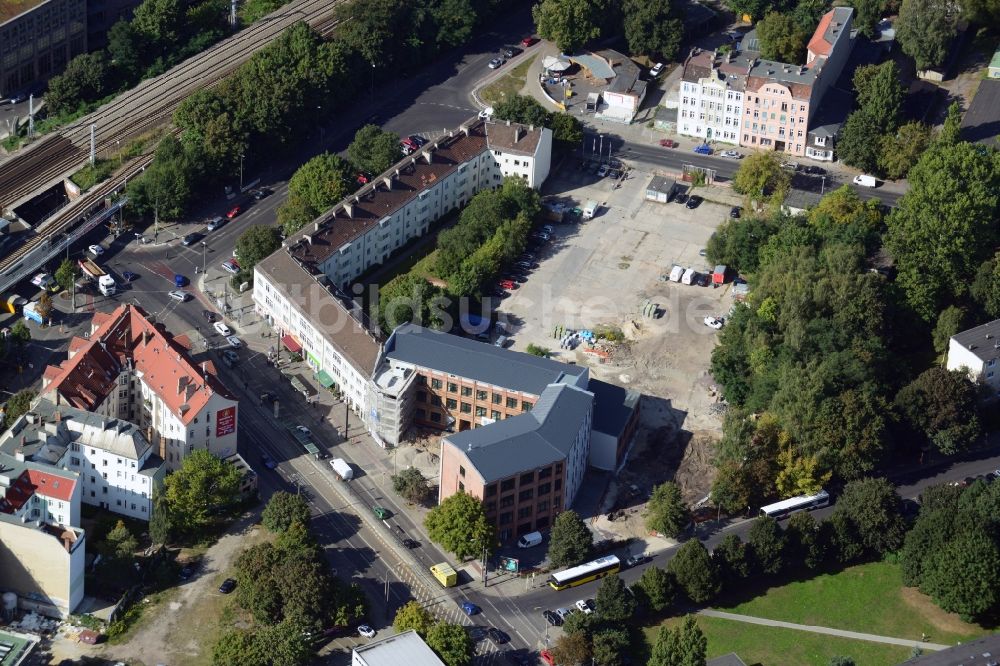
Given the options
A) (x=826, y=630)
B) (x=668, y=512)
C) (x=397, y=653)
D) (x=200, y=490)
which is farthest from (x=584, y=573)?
(x=200, y=490)

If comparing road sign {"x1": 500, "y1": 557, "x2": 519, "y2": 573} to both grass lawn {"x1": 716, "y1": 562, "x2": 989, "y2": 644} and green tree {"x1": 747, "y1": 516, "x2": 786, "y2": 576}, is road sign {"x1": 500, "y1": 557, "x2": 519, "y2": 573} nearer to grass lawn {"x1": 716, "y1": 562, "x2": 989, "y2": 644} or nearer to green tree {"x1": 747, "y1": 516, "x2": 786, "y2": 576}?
grass lawn {"x1": 716, "y1": 562, "x2": 989, "y2": 644}

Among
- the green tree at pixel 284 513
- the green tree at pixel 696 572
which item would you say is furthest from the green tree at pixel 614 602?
the green tree at pixel 284 513

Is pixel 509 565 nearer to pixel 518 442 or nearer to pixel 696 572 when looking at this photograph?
pixel 518 442

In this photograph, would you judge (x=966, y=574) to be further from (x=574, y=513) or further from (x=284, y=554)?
(x=284, y=554)

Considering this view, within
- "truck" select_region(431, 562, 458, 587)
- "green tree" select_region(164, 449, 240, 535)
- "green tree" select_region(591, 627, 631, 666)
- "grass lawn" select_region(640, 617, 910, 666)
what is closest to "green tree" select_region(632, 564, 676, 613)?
"grass lawn" select_region(640, 617, 910, 666)

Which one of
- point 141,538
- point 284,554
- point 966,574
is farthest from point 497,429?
point 966,574

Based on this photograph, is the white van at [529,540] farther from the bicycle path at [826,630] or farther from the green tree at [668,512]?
the bicycle path at [826,630]
